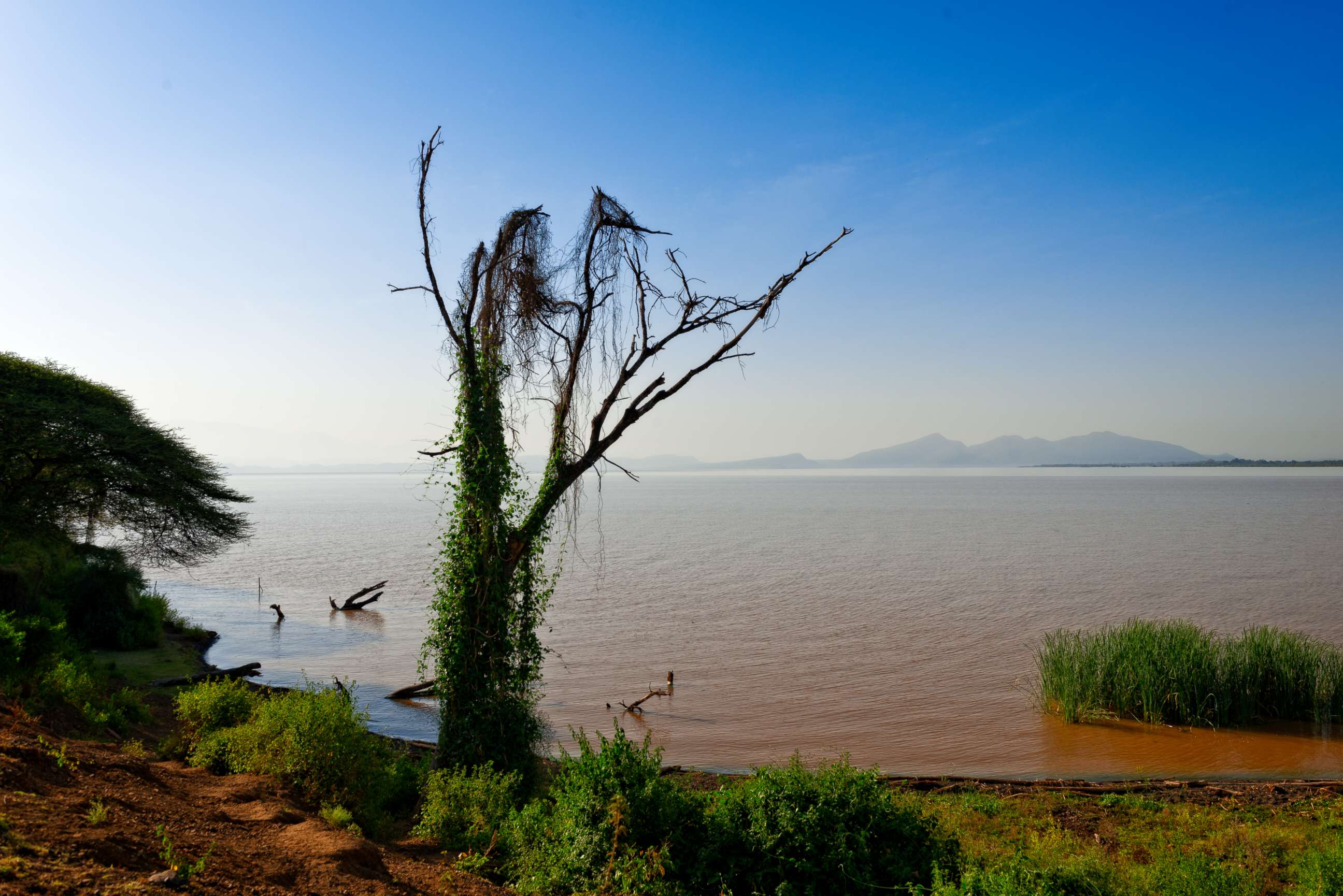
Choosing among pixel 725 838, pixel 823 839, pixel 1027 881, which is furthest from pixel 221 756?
pixel 1027 881

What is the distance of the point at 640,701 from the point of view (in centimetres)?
1596

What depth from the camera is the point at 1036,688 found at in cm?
1823

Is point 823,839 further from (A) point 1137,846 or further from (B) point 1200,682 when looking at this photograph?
(B) point 1200,682

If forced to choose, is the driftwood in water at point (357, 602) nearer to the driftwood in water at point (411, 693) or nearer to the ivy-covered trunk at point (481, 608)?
the driftwood in water at point (411, 693)

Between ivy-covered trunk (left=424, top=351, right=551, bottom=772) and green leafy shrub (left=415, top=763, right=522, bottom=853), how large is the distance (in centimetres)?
71

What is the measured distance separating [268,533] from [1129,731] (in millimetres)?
59994

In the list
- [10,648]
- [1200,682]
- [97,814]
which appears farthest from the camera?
[1200,682]

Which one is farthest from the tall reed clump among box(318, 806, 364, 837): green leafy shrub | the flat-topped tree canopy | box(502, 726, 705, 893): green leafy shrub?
the flat-topped tree canopy

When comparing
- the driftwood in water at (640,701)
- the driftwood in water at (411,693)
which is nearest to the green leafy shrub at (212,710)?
the driftwood in water at (411,693)

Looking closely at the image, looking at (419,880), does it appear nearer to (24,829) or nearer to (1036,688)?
(24,829)


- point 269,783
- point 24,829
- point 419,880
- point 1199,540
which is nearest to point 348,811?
point 269,783

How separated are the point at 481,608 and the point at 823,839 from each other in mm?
5196

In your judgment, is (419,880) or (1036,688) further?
(1036,688)

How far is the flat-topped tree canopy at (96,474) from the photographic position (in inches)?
604
